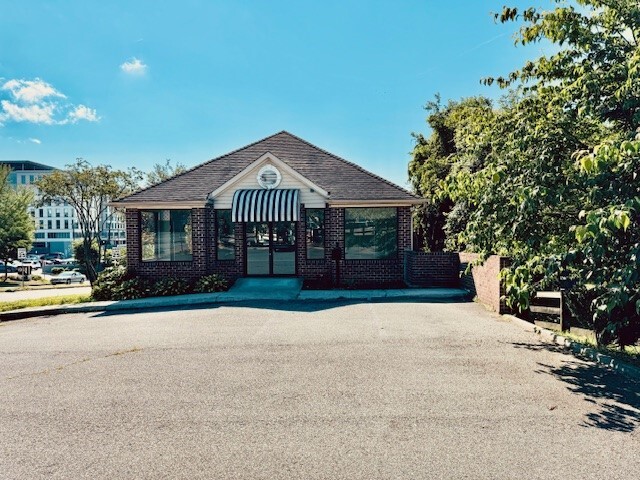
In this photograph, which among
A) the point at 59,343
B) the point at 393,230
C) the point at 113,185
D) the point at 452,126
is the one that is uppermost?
the point at 452,126

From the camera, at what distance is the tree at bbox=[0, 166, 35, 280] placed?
37.7 meters

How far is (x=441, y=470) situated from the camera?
11.6 feet

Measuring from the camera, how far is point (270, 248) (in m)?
15.8

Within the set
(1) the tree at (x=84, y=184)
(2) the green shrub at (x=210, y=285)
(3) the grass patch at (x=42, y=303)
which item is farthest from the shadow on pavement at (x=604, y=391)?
(1) the tree at (x=84, y=184)

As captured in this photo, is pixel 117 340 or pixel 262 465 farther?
pixel 117 340

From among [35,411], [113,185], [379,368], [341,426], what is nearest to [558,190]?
[379,368]

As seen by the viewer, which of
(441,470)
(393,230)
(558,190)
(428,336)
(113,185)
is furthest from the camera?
(113,185)

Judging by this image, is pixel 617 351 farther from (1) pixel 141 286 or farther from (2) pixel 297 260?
A: (1) pixel 141 286

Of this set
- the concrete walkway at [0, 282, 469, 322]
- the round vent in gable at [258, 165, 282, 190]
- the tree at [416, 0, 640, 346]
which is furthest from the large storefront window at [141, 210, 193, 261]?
the tree at [416, 0, 640, 346]

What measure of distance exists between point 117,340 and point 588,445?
25.9 feet

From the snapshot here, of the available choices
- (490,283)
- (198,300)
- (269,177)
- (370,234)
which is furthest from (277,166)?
(490,283)

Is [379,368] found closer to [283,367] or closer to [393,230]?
[283,367]

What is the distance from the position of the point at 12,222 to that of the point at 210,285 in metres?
34.7

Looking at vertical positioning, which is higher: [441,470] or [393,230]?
[393,230]
